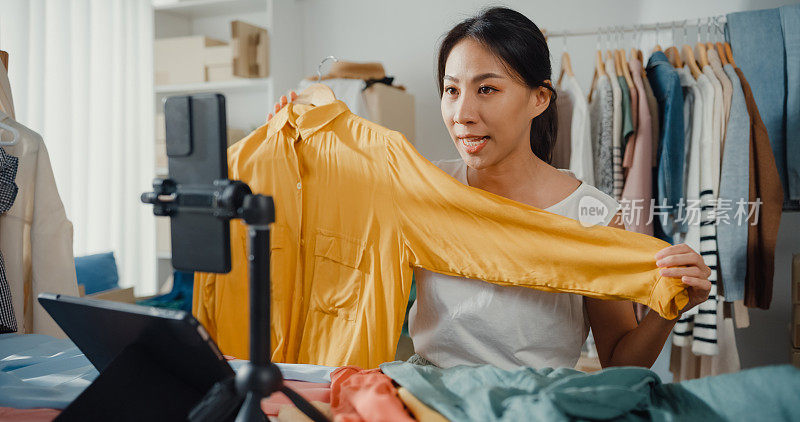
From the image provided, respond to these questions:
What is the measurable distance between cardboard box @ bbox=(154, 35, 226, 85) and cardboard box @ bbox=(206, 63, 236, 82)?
1.0 inches

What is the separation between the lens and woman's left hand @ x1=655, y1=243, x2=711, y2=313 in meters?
0.92

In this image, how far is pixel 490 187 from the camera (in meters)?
1.22

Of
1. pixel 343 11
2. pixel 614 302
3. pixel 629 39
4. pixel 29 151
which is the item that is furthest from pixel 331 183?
pixel 343 11

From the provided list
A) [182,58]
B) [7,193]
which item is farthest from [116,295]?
[182,58]

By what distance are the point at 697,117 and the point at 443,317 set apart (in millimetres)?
1484

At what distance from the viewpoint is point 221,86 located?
2.90m

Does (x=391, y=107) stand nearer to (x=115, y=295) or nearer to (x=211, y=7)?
(x=211, y=7)

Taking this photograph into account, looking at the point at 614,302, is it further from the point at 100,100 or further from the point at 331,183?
the point at 100,100

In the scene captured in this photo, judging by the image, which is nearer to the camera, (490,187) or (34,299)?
(490,187)

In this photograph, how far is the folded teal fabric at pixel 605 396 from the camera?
62cm

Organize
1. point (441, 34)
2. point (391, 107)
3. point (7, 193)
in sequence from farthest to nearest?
point (391, 107) → point (441, 34) → point (7, 193)

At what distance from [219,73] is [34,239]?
156 cm

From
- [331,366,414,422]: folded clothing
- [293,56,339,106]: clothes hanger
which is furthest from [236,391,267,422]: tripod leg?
[293,56,339,106]: clothes hanger

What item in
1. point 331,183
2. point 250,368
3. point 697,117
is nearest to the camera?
point 250,368
